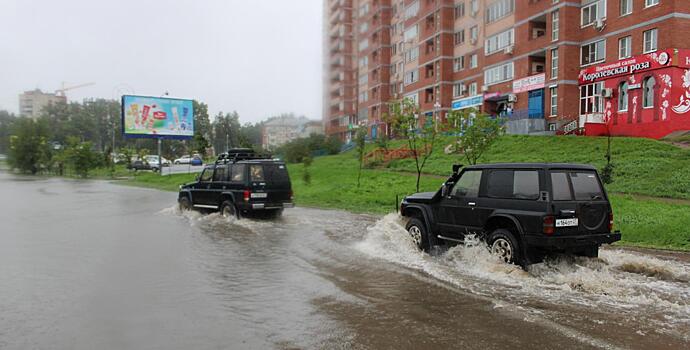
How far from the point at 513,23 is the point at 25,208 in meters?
36.0

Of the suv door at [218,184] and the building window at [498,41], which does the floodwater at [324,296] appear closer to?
the suv door at [218,184]

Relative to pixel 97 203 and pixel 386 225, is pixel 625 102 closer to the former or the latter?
pixel 386 225

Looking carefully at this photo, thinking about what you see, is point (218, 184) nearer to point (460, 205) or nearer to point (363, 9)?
point (460, 205)

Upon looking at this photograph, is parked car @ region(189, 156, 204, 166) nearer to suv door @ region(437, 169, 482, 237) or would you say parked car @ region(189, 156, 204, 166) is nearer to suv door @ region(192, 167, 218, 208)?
suv door @ region(192, 167, 218, 208)

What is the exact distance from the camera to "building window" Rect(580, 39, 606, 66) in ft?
109

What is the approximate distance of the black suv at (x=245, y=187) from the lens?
15078 mm

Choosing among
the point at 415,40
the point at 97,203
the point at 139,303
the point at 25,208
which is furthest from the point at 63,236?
the point at 415,40

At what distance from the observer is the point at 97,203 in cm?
2227

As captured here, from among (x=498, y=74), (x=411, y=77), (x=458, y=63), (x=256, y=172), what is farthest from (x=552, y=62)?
(x=256, y=172)

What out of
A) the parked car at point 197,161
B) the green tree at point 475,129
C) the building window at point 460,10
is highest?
the building window at point 460,10

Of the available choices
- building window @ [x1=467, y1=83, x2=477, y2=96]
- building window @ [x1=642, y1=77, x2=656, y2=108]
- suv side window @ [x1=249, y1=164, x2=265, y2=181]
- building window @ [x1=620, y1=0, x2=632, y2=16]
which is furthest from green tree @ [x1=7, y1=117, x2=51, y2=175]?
building window @ [x1=642, y1=77, x2=656, y2=108]

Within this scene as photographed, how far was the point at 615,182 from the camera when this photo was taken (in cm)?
1844

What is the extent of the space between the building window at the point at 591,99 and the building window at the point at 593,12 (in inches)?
164

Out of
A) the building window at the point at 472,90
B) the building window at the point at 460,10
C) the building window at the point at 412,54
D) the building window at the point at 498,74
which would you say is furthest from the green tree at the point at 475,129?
the building window at the point at 412,54
